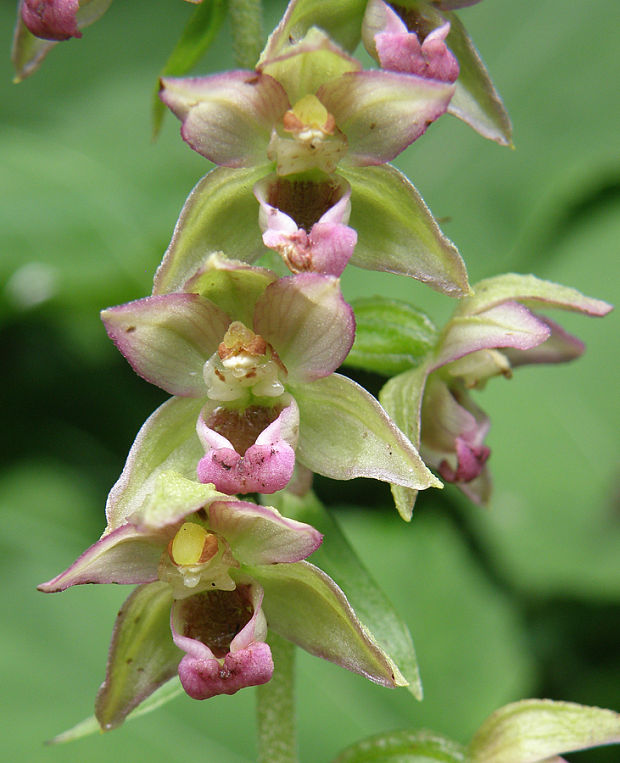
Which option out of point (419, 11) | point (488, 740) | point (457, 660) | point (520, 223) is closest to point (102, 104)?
point (520, 223)

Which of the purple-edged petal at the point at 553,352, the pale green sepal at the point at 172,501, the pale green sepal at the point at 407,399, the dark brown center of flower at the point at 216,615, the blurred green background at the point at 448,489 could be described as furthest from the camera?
the blurred green background at the point at 448,489

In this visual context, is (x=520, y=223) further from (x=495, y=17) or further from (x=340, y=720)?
(x=340, y=720)

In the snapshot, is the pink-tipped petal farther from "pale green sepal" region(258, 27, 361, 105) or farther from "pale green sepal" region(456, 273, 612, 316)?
"pale green sepal" region(456, 273, 612, 316)

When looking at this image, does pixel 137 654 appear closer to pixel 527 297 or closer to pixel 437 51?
pixel 527 297

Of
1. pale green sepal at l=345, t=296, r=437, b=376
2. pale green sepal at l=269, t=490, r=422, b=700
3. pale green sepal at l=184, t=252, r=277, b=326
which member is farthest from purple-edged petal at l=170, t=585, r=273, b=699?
pale green sepal at l=345, t=296, r=437, b=376

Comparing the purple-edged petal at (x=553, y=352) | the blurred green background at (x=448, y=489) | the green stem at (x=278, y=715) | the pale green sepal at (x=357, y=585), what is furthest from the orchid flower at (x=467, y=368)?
the blurred green background at (x=448, y=489)

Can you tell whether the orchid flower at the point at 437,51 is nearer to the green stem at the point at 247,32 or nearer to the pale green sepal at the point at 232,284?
the green stem at the point at 247,32

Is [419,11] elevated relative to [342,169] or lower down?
elevated
